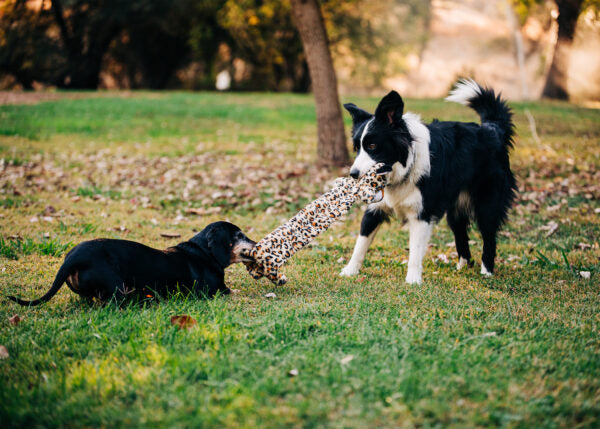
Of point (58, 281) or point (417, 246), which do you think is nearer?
point (58, 281)

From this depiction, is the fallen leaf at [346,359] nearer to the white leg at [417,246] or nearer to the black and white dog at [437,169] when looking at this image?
the black and white dog at [437,169]

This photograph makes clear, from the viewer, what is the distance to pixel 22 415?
8.18ft

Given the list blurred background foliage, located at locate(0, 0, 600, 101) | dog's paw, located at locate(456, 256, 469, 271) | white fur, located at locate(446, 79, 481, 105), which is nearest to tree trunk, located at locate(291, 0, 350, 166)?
white fur, located at locate(446, 79, 481, 105)

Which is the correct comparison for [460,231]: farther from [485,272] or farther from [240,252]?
[240,252]

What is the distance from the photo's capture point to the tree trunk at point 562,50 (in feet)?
58.9

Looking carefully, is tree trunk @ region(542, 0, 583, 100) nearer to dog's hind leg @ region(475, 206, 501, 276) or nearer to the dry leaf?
dog's hind leg @ region(475, 206, 501, 276)

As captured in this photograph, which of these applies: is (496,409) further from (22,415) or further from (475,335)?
(22,415)

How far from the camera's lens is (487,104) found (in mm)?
5660

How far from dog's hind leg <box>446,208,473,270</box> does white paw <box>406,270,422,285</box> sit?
93 cm

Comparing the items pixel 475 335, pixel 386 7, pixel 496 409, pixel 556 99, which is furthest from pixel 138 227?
pixel 386 7

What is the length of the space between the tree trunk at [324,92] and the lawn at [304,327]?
0.69m

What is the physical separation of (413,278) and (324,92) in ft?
17.7

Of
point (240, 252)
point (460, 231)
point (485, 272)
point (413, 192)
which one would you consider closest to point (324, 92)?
point (460, 231)

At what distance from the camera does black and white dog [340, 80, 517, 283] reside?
4.45m
